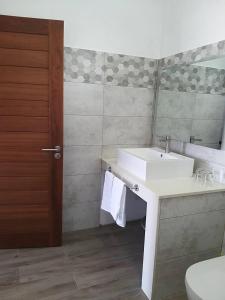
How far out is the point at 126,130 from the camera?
2.69m

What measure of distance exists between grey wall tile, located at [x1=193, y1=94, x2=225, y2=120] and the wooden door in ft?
4.00

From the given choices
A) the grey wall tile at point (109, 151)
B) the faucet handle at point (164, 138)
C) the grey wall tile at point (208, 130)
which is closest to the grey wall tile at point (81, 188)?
the grey wall tile at point (109, 151)

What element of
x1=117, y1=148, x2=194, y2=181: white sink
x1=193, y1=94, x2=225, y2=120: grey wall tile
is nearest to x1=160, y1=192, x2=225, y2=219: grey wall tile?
x1=117, y1=148, x2=194, y2=181: white sink

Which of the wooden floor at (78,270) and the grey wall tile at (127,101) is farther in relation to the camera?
the grey wall tile at (127,101)

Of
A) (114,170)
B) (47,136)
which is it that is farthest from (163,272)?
(47,136)

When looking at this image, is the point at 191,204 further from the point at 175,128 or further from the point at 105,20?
the point at 105,20

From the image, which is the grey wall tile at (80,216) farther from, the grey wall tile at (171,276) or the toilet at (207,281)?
the toilet at (207,281)

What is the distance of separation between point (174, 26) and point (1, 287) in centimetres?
276

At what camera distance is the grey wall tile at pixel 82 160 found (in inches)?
99.2

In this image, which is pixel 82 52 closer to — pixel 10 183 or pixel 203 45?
pixel 203 45

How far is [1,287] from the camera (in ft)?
6.08

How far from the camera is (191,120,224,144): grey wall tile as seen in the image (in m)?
Answer: 2.01

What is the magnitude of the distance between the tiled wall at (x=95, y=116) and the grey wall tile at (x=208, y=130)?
67 centimetres

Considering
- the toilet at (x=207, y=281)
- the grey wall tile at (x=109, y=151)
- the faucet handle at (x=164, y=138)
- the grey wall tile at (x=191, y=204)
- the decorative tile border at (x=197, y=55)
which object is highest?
the decorative tile border at (x=197, y=55)
